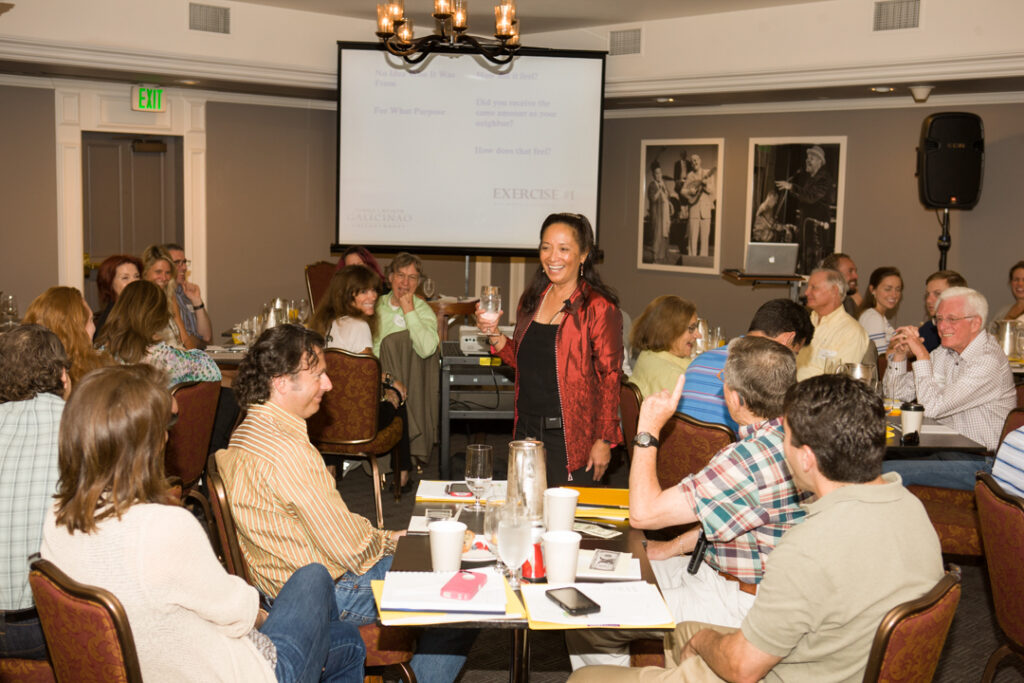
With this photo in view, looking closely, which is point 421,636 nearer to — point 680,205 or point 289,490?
point 289,490

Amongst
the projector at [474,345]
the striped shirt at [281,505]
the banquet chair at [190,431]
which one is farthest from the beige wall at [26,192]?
the striped shirt at [281,505]

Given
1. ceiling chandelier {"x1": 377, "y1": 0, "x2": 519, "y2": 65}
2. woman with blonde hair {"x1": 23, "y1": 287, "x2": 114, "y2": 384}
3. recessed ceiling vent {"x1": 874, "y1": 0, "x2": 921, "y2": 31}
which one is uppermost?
recessed ceiling vent {"x1": 874, "y1": 0, "x2": 921, "y2": 31}

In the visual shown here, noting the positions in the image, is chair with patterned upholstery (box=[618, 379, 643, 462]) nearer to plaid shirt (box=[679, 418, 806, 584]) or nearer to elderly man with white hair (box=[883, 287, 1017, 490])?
elderly man with white hair (box=[883, 287, 1017, 490])

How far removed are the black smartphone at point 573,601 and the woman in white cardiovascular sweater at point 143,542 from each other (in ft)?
2.17

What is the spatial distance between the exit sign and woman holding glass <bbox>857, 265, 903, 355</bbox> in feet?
19.9

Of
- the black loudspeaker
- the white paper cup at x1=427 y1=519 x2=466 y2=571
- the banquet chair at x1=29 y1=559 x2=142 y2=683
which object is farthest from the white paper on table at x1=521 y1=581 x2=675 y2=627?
the black loudspeaker

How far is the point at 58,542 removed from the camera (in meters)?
1.93

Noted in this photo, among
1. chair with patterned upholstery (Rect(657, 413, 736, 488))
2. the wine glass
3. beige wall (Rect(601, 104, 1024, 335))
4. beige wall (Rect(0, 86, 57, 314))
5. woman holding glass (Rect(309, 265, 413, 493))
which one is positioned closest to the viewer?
the wine glass

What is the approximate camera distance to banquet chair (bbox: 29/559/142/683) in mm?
1773

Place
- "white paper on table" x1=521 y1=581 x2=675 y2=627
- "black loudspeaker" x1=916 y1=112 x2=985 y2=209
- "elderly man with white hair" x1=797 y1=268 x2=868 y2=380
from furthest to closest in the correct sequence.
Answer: "black loudspeaker" x1=916 y1=112 x2=985 y2=209, "elderly man with white hair" x1=797 y1=268 x2=868 y2=380, "white paper on table" x1=521 y1=581 x2=675 y2=627

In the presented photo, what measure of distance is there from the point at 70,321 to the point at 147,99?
4.83 m

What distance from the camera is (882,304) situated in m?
6.80

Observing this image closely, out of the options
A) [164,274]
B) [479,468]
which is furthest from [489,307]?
[164,274]

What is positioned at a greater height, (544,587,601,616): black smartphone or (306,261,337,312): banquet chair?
(306,261,337,312): banquet chair
